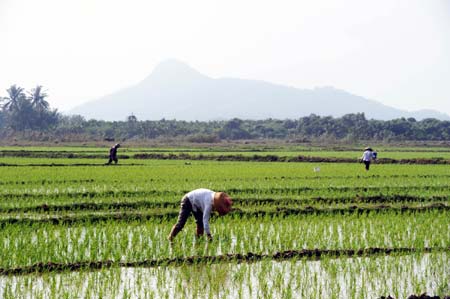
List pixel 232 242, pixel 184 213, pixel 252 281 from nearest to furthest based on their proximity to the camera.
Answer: pixel 252 281 → pixel 184 213 → pixel 232 242

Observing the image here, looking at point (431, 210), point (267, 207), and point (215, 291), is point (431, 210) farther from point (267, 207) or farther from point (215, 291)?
point (215, 291)

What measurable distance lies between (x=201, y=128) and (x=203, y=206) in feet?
203

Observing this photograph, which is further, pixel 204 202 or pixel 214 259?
pixel 204 202

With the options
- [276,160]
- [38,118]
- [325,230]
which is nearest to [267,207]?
[325,230]

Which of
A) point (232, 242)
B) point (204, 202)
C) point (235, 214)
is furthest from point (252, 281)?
point (235, 214)

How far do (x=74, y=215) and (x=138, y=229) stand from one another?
1818 mm

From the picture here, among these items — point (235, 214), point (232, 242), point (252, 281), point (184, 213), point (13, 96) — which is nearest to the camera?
point (252, 281)

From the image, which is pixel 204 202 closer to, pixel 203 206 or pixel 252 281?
pixel 203 206

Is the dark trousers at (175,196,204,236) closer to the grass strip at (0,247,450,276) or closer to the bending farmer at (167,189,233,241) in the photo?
the bending farmer at (167,189,233,241)

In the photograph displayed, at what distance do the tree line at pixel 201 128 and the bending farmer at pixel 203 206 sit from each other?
166 ft

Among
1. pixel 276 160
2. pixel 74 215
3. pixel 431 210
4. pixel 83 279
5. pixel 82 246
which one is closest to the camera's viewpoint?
pixel 83 279

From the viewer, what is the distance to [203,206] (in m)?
7.06

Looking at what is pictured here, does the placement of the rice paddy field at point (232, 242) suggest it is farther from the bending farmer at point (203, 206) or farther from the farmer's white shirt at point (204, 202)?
the farmer's white shirt at point (204, 202)

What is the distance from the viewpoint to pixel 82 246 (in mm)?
7043
